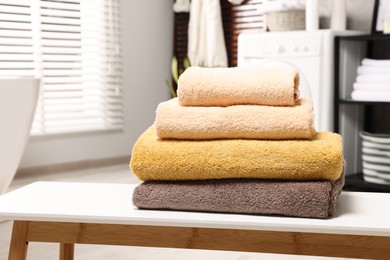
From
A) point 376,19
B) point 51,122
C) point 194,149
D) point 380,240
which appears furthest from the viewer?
point 51,122

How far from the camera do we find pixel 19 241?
97 centimetres

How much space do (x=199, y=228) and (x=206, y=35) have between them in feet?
10.2

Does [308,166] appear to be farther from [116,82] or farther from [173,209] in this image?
[116,82]

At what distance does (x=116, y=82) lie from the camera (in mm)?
4004

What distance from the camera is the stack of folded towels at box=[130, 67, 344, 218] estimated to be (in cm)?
92

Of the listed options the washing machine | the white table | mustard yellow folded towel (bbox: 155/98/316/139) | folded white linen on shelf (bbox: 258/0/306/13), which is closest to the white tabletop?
the white table

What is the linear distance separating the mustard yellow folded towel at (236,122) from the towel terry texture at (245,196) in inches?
3.2

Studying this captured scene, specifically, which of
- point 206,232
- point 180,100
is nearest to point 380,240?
point 206,232

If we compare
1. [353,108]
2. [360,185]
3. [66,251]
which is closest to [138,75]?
[353,108]

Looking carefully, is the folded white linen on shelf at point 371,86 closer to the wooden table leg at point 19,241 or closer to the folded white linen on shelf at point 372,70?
the folded white linen on shelf at point 372,70

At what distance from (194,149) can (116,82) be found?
3.12 meters

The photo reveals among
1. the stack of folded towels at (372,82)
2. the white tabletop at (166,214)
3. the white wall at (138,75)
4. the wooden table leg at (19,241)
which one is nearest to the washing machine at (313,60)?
the stack of folded towels at (372,82)

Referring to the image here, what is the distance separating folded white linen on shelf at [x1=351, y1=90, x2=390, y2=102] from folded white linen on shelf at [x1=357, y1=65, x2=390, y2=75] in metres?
0.09

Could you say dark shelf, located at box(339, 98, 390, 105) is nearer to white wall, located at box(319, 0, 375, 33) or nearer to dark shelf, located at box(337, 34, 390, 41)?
dark shelf, located at box(337, 34, 390, 41)
